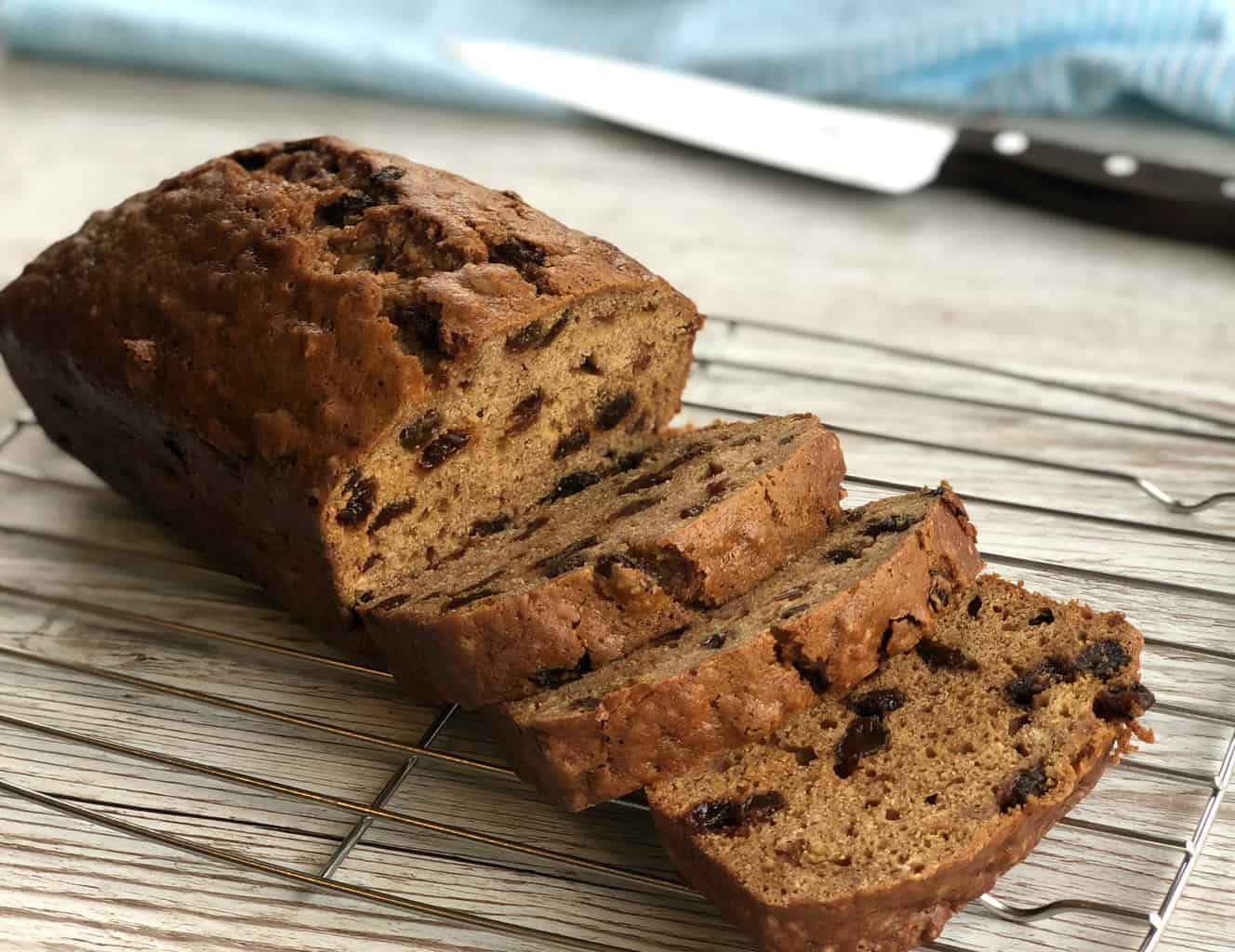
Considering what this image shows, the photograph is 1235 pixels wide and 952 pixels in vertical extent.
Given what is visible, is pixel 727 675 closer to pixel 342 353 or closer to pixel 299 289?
pixel 342 353

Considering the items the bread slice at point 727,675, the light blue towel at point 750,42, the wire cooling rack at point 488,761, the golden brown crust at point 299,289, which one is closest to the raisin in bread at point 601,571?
the bread slice at point 727,675

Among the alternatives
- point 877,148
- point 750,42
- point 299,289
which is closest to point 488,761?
point 299,289

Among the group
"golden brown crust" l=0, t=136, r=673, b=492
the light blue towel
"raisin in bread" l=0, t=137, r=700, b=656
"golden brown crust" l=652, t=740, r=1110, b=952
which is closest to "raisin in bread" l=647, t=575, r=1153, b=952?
"golden brown crust" l=652, t=740, r=1110, b=952

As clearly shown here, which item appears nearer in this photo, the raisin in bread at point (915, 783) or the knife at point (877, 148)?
the raisin in bread at point (915, 783)

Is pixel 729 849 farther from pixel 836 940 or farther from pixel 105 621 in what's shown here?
pixel 105 621

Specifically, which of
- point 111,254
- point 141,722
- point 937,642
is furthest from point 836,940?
point 111,254

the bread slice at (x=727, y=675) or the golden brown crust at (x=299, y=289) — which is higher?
the golden brown crust at (x=299, y=289)

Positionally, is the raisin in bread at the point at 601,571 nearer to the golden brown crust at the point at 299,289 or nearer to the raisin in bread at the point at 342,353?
the raisin in bread at the point at 342,353
